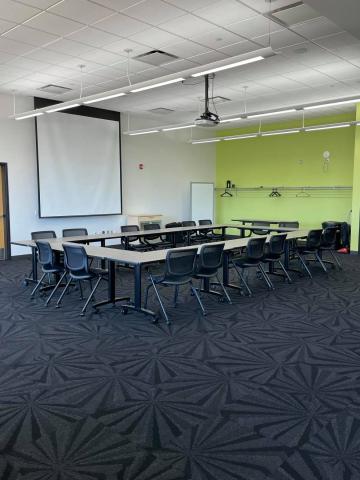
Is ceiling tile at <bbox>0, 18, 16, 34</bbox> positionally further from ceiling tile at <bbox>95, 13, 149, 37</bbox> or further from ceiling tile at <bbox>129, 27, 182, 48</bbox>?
ceiling tile at <bbox>129, 27, 182, 48</bbox>

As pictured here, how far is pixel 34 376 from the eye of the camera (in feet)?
12.0

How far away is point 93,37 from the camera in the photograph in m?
5.98

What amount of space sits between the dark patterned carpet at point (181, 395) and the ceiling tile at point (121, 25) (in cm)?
377

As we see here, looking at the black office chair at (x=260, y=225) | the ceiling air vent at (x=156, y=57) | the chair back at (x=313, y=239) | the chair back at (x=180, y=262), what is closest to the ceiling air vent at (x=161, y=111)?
the black office chair at (x=260, y=225)

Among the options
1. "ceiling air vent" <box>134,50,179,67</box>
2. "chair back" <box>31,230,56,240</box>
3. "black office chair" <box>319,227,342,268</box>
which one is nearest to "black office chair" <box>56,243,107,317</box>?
"chair back" <box>31,230,56,240</box>

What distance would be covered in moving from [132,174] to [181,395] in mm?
9552

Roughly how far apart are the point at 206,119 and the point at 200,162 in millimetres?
6830

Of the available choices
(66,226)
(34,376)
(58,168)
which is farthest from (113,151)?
(34,376)

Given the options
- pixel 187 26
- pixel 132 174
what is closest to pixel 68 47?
pixel 187 26

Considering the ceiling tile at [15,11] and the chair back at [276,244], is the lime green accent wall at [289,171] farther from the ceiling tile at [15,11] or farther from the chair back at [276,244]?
the ceiling tile at [15,11]

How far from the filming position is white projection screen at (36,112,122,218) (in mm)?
10141

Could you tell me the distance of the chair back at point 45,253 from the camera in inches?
246

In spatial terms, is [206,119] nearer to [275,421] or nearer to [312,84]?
[312,84]

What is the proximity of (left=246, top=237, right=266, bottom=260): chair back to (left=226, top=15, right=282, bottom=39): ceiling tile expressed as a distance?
9.86 feet
